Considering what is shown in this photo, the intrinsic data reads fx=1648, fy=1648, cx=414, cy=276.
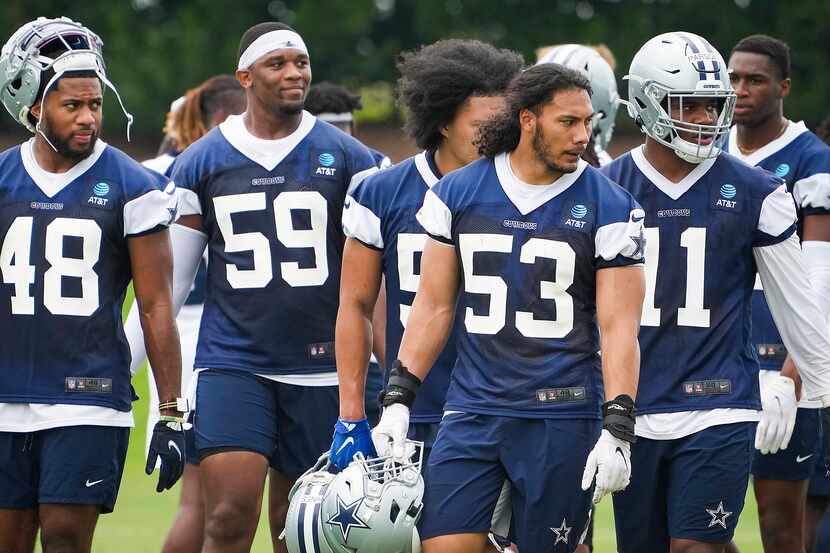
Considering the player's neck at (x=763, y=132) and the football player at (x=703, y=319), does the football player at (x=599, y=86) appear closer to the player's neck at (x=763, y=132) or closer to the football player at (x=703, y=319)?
the player's neck at (x=763, y=132)

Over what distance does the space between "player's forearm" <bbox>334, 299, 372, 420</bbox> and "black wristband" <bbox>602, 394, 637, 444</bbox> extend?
3.72ft

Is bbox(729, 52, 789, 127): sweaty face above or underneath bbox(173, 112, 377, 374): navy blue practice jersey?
above

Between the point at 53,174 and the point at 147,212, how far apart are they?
0.39 meters

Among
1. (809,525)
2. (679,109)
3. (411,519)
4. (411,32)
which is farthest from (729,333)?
(411,32)

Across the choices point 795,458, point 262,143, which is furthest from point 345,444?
point 795,458

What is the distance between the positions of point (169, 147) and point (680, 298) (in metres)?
4.79

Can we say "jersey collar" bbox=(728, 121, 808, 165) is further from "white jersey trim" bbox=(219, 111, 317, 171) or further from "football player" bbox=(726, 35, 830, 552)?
"white jersey trim" bbox=(219, 111, 317, 171)

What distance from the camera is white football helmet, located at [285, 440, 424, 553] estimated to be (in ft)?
17.8

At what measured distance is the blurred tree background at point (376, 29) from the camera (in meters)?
30.4

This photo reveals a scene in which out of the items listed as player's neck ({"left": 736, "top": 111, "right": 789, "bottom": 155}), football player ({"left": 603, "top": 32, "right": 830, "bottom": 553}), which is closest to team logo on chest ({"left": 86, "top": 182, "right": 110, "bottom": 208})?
football player ({"left": 603, "top": 32, "right": 830, "bottom": 553})

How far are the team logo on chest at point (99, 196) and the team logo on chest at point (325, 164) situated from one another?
1110 mm

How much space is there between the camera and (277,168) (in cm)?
695

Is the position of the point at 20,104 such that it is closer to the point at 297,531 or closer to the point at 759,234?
the point at 297,531

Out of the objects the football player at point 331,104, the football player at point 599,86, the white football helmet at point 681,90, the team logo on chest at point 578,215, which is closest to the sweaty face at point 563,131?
the team logo on chest at point 578,215
